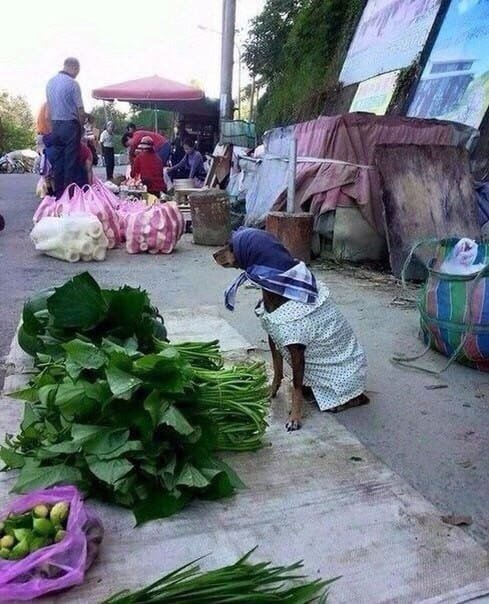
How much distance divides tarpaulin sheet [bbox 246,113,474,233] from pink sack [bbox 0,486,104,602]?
15.4ft

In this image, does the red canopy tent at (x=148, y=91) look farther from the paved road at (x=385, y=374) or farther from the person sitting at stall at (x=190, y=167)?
the paved road at (x=385, y=374)

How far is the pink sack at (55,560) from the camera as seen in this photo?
5.76 feet

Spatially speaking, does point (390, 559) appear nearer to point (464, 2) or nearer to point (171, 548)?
point (171, 548)

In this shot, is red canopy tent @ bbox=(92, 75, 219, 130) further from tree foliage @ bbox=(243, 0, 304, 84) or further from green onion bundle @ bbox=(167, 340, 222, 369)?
green onion bundle @ bbox=(167, 340, 222, 369)

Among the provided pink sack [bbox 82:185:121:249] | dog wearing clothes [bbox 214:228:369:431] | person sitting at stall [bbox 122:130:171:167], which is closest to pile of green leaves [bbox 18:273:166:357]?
dog wearing clothes [bbox 214:228:369:431]

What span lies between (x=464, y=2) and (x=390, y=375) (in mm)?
7090

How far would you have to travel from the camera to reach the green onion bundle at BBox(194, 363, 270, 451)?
262 cm

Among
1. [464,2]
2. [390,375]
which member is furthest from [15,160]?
[390,375]

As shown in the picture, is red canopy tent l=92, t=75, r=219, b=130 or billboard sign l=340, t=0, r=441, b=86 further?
red canopy tent l=92, t=75, r=219, b=130

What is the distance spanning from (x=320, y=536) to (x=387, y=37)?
1006cm

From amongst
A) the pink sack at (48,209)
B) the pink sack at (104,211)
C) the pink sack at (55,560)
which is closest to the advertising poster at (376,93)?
→ the pink sack at (104,211)

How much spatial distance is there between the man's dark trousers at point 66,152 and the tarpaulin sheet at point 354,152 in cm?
295

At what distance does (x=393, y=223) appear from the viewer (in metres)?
5.77

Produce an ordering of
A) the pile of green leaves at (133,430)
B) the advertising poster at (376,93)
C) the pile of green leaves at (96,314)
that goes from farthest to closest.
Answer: the advertising poster at (376,93) → the pile of green leaves at (96,314) → the pile of green leaves at (133,430)
